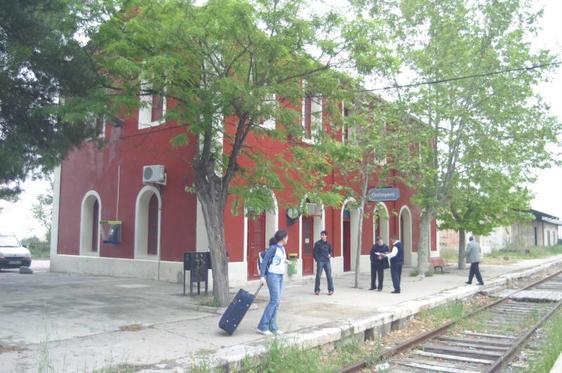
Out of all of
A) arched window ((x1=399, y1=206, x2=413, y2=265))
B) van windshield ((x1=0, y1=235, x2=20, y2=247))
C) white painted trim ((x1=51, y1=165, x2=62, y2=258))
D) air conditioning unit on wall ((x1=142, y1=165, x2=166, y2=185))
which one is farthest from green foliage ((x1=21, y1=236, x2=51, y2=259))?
arched window ((x1=399, y1=206, x2=413, y2=265))

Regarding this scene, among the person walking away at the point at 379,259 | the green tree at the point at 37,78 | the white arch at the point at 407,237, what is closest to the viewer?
the green tree at the point at 37,78

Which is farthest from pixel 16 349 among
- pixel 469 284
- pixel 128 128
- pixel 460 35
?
pixel 460 35

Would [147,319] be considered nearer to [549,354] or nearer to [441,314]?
[441,314]

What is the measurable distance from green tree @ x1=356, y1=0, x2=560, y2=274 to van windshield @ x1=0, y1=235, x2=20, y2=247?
16184mm

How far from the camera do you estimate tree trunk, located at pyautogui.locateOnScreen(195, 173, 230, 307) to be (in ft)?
36.2

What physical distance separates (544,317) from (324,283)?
6792 mm

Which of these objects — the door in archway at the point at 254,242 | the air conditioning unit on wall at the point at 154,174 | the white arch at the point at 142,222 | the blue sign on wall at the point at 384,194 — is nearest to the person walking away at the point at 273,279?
the door in archway at the point at 254,242

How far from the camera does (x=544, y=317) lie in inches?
444

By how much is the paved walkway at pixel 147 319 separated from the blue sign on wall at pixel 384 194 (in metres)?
2.61

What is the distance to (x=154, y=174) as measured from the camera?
16.1 meters

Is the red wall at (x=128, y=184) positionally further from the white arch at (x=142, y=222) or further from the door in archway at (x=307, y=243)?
the door in archway at (x=307, y=243)

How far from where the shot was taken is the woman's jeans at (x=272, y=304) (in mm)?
8422

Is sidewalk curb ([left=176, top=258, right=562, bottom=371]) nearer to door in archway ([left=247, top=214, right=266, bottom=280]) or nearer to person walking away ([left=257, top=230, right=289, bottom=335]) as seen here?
person walking away ([left=257, top=230, right=289, bottom=335])

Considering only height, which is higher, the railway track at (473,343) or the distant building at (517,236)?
the distant building at (517,236)
